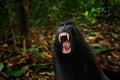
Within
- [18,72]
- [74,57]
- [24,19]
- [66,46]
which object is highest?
[24,19]

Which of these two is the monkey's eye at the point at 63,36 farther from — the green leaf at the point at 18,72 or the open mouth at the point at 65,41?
the green leaf at the point at 18,72

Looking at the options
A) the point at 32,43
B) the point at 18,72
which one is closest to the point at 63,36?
the point at 18,72

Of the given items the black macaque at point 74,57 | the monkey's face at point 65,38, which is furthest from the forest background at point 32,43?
the monkey's face at point 65,38

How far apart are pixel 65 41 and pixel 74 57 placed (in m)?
0.23

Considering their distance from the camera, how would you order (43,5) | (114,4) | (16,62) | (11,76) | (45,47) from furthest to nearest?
(114,4) → (43,5) → (45,47) → (16,62) → (11,76)

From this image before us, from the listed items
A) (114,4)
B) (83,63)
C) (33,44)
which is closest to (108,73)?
(83,63)

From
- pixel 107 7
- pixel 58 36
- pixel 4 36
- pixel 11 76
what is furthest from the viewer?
pixel 107 7

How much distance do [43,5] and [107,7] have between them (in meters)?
3.15

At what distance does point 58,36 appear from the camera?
3.62 metres

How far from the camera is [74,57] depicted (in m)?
3.68

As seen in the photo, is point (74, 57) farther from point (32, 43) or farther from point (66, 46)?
point (32, 43)

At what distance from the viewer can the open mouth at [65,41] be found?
3.59 m

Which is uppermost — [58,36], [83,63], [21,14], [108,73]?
[21,14]

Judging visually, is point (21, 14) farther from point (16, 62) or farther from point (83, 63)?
point (83, 63)
